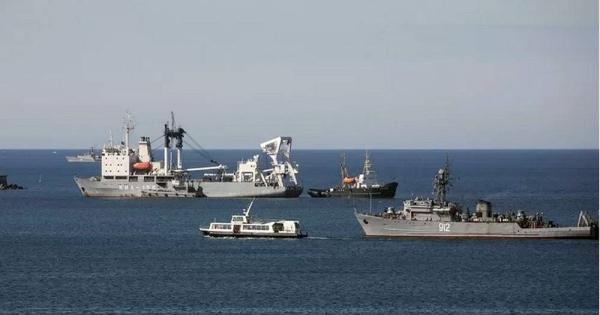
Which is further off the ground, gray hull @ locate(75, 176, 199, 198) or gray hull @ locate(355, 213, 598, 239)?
gray hull @ locate(75, 176, 199, 198)

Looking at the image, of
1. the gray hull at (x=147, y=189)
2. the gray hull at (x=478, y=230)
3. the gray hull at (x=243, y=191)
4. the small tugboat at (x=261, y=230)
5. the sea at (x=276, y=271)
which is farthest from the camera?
the gray hull at (x=147, y=189)

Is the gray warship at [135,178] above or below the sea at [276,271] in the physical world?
above

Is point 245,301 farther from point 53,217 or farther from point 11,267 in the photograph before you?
point 53,217

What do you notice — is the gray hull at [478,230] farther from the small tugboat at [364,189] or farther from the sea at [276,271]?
the small tugboat at [364,189]

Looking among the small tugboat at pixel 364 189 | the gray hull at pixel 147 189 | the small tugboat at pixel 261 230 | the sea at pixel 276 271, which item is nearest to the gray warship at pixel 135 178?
the gray hull at pixel 147 189

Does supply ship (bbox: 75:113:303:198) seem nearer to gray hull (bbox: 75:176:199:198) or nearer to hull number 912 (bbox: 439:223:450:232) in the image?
gray hull (bbox: 75:176:199:198)

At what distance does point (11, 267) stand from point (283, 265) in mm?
17601

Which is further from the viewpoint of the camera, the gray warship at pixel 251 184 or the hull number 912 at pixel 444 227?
the gray warship at pixel 251 184

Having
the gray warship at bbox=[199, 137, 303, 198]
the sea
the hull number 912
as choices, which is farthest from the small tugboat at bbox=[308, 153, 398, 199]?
the hull number 912

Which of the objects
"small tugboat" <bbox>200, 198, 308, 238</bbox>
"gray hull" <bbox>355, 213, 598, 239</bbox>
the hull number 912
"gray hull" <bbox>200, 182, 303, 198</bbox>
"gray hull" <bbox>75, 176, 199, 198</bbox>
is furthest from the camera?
"gray hull" <bbox>75, 176, 199, 198</bbox>

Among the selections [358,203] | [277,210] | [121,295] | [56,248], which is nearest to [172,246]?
[56,248]

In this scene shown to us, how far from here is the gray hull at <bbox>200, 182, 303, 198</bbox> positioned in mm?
155875

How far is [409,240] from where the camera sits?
10200cm

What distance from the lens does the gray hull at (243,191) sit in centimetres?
15588
